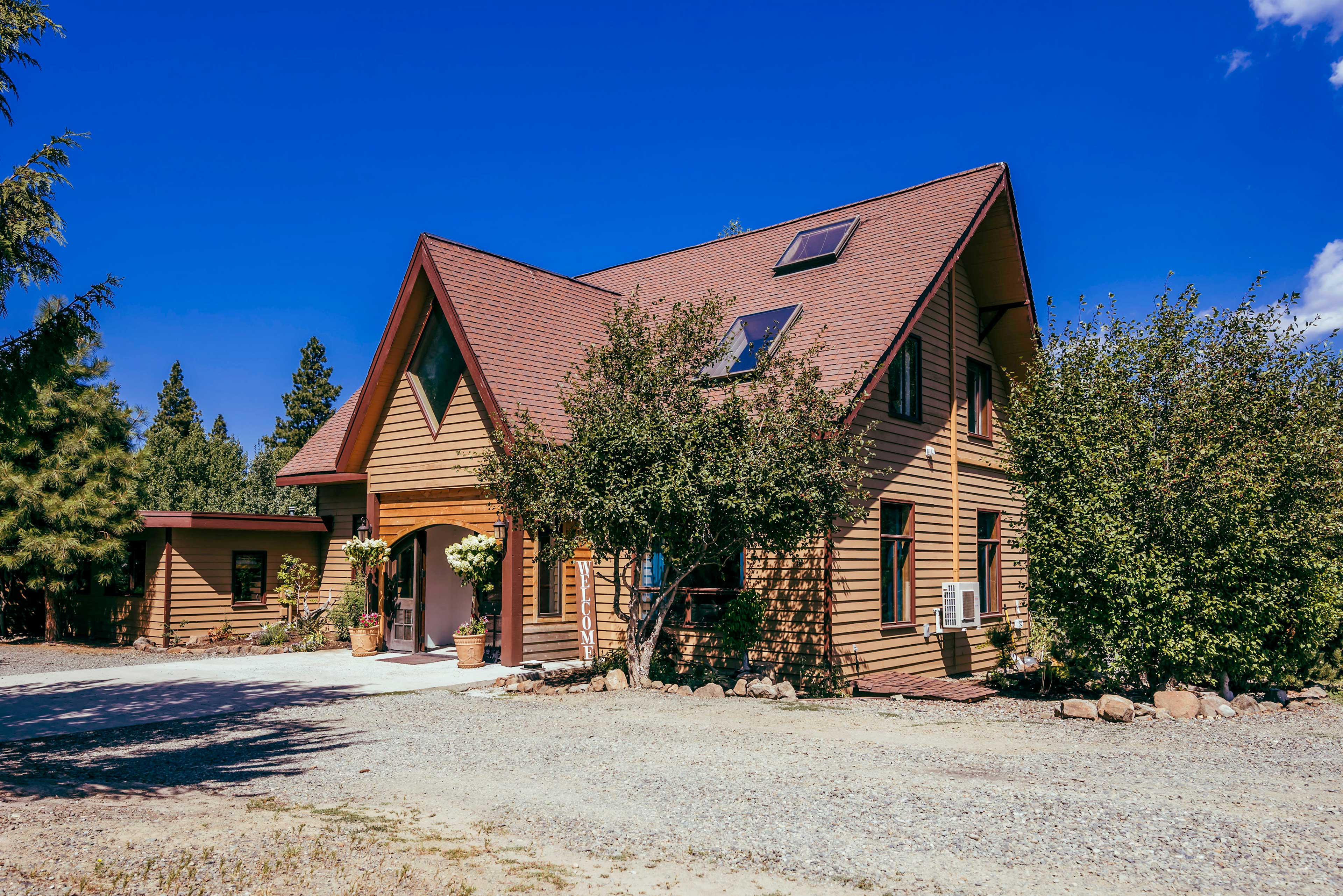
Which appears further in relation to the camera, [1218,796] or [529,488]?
[529,488]

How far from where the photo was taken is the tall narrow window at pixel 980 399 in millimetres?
18156

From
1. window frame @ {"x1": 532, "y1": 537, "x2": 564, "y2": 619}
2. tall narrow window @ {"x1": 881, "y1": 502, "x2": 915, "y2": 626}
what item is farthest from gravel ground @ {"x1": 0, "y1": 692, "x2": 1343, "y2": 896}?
window frame @ {"x1": 532, "y1": 537, "x2": 564, "y2": 619}

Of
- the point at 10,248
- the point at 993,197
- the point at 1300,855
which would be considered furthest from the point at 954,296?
the point at 10,248

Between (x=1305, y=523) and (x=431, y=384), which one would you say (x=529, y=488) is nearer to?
(x=431, y=384)

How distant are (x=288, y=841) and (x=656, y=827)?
2.24 metres

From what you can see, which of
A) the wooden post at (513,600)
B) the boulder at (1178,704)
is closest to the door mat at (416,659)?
the wooden post at (513,600)

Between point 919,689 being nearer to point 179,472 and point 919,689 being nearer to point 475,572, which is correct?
point 475,572

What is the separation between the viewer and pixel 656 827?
613 cm

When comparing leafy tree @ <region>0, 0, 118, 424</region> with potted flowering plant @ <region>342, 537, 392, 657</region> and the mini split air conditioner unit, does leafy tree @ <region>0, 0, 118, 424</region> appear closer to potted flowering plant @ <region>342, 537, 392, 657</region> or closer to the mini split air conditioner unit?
potted flowering plant @ <region>342, 537, 392, 657</region>

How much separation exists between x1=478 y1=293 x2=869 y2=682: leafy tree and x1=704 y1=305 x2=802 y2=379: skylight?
1.32 metres

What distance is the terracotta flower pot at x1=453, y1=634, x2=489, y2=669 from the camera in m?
14.9

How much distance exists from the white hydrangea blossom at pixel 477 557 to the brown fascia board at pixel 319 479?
14.1 ft

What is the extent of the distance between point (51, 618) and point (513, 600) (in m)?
12.9

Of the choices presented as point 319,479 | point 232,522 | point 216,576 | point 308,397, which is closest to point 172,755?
point 319,479
